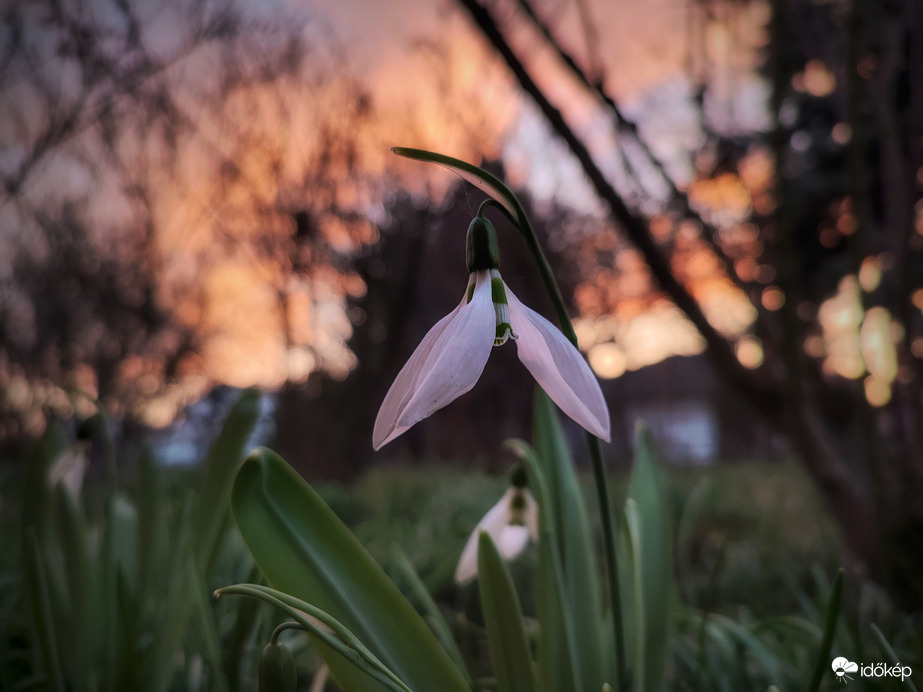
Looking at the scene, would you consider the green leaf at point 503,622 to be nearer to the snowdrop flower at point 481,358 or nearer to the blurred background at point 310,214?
the snowdrop flower at point 481,358

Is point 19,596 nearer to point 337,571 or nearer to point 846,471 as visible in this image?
point 337,571

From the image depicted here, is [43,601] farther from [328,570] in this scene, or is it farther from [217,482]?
[328,570]

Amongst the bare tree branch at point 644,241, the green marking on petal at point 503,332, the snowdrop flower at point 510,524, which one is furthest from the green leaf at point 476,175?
the bare tree branch at point 644,241

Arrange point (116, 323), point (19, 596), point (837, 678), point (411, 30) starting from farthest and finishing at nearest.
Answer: point (116, 323) → point (411, 30) → point (19, 596) → point (837, 678)

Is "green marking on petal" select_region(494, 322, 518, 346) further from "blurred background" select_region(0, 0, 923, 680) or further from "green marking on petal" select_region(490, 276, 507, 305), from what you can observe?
"blurred background" select_region(0, 0, 923, 680)

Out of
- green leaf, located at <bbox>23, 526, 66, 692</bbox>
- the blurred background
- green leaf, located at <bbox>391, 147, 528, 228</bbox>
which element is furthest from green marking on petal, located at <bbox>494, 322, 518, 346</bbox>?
the blurred background

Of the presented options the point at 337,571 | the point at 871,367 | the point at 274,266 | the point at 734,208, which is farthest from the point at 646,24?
the point at 274,266
